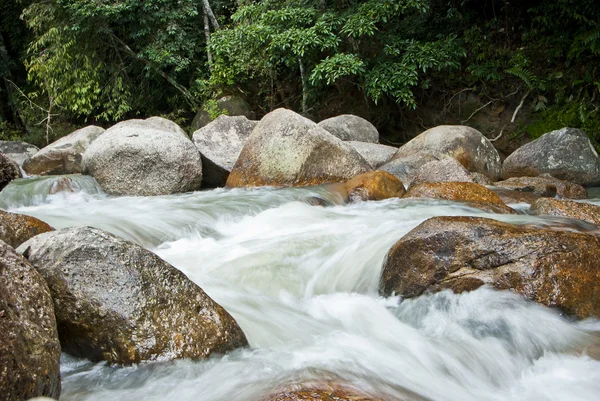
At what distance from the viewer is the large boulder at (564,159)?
8883mm

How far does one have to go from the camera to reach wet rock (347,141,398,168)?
8.90m

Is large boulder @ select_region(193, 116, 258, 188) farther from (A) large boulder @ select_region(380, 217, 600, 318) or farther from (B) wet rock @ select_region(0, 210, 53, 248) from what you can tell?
(A) large boulder @ select_region(380, 217, 600, 318)

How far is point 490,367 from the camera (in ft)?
9.68

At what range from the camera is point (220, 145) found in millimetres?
9242

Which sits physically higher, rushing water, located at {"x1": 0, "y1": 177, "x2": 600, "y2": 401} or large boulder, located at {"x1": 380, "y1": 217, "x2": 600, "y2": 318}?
large boulder, located at {"x1": 380, "y1": 217, "x2": 600, "y2": 318}

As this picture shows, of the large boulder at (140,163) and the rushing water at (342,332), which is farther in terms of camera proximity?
the large boulder at (140,163)

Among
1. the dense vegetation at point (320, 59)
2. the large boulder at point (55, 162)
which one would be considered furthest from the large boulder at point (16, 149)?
the large boulder at point (55, 162)

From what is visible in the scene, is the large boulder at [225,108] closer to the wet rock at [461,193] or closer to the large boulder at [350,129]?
the large boulder at [350,129]

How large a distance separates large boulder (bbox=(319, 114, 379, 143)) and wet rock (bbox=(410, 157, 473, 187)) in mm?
2847

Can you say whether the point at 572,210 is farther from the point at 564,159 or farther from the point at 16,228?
the point at 16,228

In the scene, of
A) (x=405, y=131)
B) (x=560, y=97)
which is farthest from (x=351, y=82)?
(x=560, y=97)

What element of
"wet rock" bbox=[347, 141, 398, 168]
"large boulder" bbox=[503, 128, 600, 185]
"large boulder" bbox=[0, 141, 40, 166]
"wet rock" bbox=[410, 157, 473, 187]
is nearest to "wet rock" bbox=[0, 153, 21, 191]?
"wet rock" bbox=[410, 157, 473, 187]

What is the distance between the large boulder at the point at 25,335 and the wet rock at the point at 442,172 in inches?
234

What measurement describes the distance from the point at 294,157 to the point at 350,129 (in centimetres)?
322
